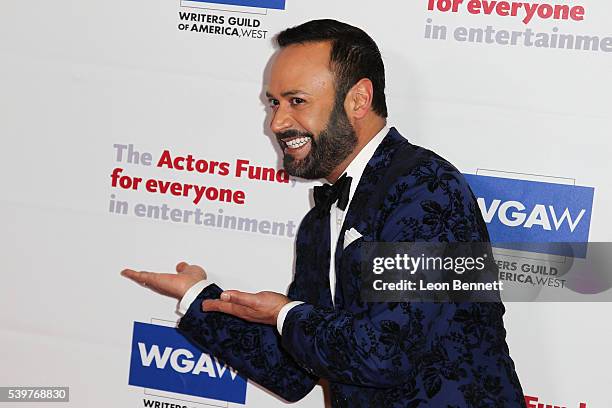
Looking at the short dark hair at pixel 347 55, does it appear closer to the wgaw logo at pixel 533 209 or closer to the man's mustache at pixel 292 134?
the man's mustache at pixel 292 134

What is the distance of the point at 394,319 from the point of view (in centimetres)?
185

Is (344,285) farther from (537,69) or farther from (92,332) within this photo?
(92,332)

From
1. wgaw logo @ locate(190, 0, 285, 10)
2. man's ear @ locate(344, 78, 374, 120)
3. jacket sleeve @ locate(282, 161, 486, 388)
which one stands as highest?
wgaw logo @ locate(190, 0, 285, 10)

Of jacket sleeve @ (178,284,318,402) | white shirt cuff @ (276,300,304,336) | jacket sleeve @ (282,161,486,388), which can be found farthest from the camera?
jacket sleeve @ (178,284,318,402)

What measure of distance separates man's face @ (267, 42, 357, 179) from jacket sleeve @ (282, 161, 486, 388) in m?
0.26

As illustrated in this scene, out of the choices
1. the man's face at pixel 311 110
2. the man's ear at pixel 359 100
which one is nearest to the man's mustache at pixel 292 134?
the man's face at pixel 311 110

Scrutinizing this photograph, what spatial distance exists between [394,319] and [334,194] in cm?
44

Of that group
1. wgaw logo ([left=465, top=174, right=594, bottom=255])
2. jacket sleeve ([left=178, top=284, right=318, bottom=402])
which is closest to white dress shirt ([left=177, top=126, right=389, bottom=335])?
jacket sleeve ([left=178, top=284, right=318, bottom=402])

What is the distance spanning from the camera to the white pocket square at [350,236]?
2041 mm

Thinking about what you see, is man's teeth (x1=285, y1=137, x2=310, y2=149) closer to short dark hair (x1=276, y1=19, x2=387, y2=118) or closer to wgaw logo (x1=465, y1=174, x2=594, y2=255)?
short dark hair (x1=276, y1=19, x2=387, y2=118)

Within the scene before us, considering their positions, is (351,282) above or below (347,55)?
below

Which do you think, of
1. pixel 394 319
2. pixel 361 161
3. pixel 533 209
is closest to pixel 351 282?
pixel 394 319

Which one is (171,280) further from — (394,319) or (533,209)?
(533,209)

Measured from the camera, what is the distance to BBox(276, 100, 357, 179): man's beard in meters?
2.20
